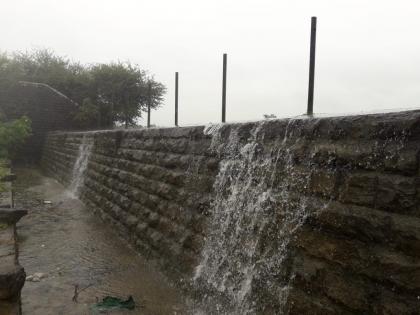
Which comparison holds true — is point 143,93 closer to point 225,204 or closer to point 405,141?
point 225,204

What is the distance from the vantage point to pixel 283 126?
341 centimetres

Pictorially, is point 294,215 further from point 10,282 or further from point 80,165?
point 80,165

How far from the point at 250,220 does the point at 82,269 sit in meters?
2.84

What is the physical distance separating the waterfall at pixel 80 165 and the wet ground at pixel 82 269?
2.76m

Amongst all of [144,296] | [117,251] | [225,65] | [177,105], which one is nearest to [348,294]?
[144,296]

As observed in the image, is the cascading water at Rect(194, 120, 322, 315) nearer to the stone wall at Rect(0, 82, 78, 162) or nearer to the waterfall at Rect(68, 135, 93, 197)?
the waterfall at Rect(68, 135, 93, 197)

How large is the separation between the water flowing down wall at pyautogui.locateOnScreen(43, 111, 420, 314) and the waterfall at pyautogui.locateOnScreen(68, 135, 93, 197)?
6.20 metres

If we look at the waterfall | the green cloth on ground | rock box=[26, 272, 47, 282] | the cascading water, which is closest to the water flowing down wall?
the cascading water

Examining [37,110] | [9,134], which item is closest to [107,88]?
[37,110]

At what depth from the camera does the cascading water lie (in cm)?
317

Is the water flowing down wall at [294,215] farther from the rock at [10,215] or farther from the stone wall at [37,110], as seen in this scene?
the stone wall at [37,110]

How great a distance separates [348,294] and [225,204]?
5.92 feet

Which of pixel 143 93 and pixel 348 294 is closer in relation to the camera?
pixel 348 294

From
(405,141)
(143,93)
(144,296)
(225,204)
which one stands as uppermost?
(143,93)
